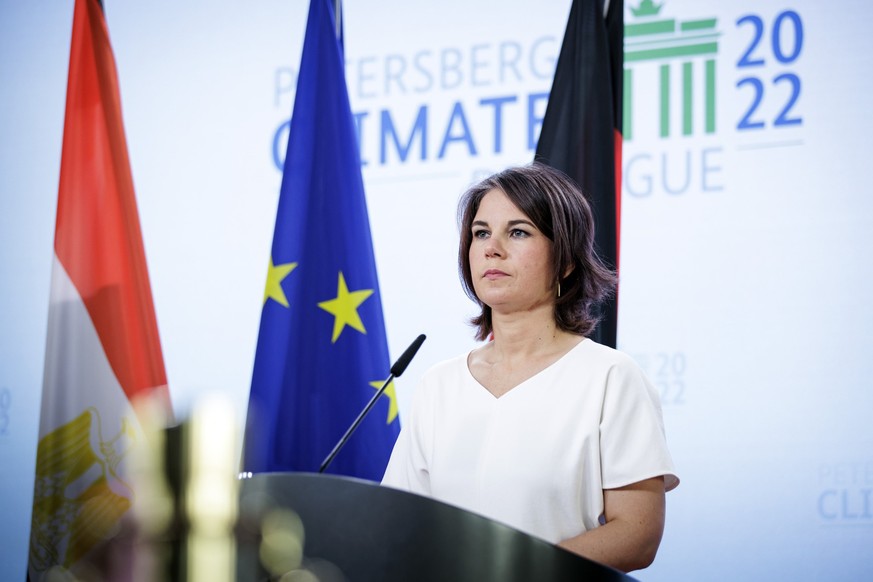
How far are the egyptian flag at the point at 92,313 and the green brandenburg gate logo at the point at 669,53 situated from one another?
169 cm

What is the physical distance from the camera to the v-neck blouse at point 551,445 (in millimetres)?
1895

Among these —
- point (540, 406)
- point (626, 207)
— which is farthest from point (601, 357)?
point (626, 207)

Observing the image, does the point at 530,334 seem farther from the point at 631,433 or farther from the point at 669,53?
the point at 669,53

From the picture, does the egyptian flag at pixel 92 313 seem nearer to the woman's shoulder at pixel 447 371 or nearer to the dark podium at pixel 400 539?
the woman's shoulder at pixel 447 371

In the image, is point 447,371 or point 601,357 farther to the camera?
point 447,371

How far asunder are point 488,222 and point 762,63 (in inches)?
56.4

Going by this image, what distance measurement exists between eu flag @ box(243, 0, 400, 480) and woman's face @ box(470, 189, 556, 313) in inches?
37.1

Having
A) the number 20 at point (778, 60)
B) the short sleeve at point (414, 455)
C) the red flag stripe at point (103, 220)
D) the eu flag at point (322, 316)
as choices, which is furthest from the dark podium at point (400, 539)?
the number 20 at point (778, 60)

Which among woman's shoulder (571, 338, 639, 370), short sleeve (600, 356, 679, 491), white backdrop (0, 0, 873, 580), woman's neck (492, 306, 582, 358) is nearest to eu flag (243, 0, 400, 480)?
white backdrop (0, 0, 873, 580)

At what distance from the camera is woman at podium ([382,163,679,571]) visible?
1.87 meters

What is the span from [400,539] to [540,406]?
993 mm

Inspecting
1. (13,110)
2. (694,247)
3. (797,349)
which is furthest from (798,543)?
(13,110)

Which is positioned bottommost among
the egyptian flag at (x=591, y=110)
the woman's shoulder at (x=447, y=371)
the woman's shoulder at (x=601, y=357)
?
the woman's shoulder at (x=447, y=371)

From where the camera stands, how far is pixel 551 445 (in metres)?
1.93
